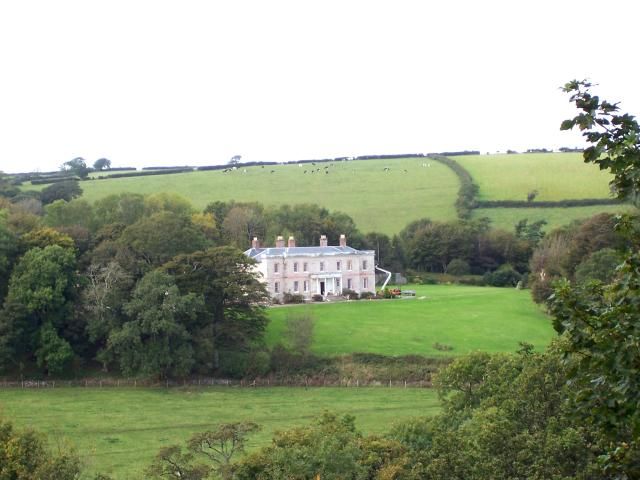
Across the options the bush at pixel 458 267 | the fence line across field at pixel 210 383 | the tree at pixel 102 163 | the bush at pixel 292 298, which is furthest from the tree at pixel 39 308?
the tree at pixel 102 163

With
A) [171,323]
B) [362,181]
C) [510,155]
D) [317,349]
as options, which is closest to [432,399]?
[317,349]

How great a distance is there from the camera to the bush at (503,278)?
3521 inches

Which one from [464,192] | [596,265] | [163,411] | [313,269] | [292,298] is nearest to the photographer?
[163,411]

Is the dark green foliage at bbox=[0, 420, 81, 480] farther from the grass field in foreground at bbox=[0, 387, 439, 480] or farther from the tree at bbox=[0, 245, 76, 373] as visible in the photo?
the tree at bbox=[0, 245, 76, 373]

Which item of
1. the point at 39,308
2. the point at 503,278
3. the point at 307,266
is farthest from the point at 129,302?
the point at 503,278

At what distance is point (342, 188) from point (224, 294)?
69.8 metres

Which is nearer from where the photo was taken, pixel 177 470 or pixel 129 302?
pixel 177 470

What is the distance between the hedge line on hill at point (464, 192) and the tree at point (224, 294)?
5303cm

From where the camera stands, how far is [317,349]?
5600 cm

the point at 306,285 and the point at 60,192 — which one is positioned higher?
the point at 60,192

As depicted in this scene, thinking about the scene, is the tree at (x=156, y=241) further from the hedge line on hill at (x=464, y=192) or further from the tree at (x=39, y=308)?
the hedge line on hill at (x=464, y=192)

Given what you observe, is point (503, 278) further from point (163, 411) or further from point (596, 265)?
point (163, 411)

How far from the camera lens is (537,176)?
397 ft

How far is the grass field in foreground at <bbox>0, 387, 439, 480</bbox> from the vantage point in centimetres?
3638
